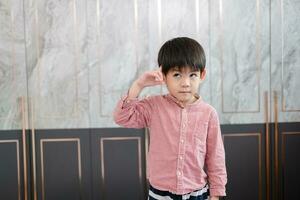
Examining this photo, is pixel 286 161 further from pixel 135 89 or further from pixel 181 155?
pixel 135 89

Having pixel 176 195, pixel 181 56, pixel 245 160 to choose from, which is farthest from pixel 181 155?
pixel 245 160

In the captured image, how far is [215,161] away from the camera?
1354 mm

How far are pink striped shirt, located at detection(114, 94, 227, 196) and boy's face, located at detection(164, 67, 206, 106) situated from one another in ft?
0.35

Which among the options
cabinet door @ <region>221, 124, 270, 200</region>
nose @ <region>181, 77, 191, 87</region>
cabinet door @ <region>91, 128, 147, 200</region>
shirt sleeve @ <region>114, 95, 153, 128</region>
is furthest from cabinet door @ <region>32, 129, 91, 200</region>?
nose @ <region>181, 77, 191, 87</region>

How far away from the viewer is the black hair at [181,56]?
4.08 feet

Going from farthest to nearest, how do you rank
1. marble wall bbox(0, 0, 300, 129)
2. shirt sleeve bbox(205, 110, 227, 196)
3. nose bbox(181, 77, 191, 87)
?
marble wall bbox(0, 0, 300, 129) → shirt sleeve bbox(205, 110, 227, 196) → nose bbox(181, 77, 191, 87)

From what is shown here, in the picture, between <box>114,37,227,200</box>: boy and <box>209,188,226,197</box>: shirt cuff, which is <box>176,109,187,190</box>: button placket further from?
<box>209,188,226,197</box>: shirt cuff

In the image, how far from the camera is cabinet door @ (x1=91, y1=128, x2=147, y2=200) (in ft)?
8.05

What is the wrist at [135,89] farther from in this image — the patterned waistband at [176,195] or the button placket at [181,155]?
the patterned waistband at [176,195]

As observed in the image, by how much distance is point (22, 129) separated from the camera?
2.44 m

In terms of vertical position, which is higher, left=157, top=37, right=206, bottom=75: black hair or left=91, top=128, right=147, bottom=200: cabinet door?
left=157, top=37, right=206, bottom=75: black hair

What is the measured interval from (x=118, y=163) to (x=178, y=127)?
1239 mm

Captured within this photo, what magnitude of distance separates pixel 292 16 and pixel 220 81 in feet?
2.35

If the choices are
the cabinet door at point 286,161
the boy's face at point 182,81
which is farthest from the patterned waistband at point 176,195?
the cabinet door at point 286,161
